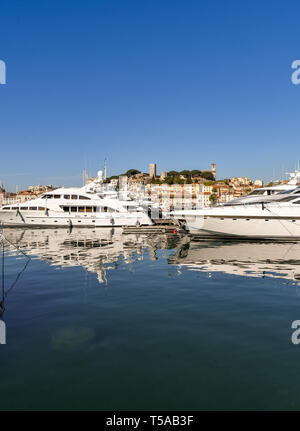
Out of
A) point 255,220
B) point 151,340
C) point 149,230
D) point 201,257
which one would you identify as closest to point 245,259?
point 201,257

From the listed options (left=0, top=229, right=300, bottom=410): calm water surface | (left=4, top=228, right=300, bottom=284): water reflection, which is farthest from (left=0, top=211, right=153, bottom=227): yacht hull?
(left=0, top=229, right=300, bottom=410): calm water surface

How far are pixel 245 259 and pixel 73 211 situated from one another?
2498 centimetres

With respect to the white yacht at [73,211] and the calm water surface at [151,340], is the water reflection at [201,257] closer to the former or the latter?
the calm water surface at [151,340]

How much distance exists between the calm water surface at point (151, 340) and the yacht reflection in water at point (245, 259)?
206mm

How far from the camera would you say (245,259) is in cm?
1526

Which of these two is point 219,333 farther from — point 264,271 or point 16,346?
point 264,271

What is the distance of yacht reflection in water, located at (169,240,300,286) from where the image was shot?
1257cm

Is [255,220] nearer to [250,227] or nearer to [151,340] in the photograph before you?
[250,227]

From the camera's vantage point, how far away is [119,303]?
860 centimetres

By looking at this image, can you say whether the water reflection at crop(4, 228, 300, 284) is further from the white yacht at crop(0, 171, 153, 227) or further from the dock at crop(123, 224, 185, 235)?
the white yacht at crop(0, 171, 153, 227)

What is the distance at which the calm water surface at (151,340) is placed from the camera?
442 centimetres

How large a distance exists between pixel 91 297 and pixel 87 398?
490 cm

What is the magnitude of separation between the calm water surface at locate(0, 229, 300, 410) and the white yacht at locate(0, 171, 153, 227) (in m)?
22.9

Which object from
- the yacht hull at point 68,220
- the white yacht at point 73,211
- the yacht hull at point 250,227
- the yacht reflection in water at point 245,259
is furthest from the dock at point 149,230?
the yacht reflection in water at point 245,259
